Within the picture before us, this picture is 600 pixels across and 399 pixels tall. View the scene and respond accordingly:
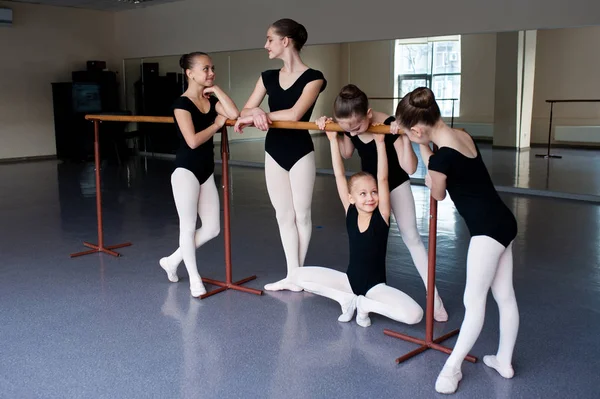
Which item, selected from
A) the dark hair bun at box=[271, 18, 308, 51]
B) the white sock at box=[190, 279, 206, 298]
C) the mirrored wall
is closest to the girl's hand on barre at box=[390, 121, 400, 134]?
the dark hair bun at box=[271, 18, 308, 51]

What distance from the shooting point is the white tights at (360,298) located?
3.11 metres

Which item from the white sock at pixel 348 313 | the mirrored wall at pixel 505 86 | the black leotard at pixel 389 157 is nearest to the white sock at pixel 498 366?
the white sock at pixel 348 313

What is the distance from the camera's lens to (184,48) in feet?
37.5

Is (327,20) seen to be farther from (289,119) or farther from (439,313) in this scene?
(439,313)

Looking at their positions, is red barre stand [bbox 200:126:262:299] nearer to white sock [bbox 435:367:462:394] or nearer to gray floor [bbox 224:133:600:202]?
white sock [bbox 435:367:462:394]

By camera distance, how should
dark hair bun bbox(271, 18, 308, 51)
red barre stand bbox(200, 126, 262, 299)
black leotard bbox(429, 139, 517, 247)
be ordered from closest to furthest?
1. black leotard bbox(429, 139, 517, 247)
2. dark hair bun bbox(271, 18, 308, 51)
3. red barre stand bbox(200, 126, 262, 299)

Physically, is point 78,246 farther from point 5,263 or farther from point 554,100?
point 554,100

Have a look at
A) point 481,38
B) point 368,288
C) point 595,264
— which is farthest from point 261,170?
point 368,288

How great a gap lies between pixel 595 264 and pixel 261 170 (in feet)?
21.3

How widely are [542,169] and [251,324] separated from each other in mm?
6577

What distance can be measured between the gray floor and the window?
33.3 inches

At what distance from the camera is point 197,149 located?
3748 millimetres

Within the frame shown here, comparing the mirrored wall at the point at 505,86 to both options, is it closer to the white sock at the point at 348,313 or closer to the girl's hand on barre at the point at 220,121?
the white sock at the point at 348,313

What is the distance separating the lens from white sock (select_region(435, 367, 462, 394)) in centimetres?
257
